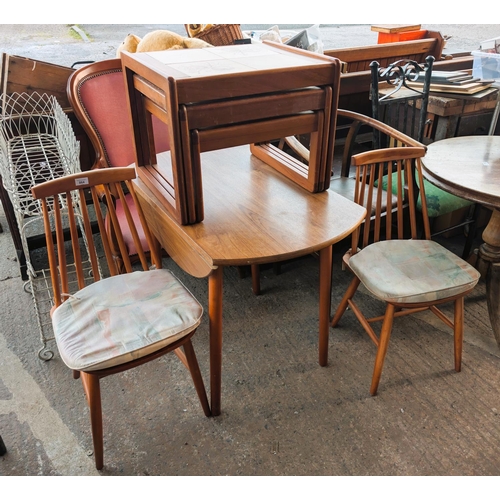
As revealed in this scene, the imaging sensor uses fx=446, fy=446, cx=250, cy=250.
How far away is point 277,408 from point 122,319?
2.42ft

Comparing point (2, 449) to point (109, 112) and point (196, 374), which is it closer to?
point (196, 374)

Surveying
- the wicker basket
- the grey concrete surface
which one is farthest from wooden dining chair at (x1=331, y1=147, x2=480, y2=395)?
the grey concrete surface

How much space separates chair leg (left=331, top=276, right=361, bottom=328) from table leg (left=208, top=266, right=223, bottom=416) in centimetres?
71

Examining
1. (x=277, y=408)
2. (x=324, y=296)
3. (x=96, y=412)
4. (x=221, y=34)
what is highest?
(x=221, y=34)

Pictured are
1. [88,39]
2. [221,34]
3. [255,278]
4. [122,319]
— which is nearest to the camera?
[122,319]

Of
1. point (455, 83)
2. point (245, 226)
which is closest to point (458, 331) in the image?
point (245, 226)

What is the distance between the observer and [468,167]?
1951 millimetres

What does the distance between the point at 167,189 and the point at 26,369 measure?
105 cm

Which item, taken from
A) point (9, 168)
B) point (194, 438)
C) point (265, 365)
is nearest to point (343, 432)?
point (265, 365)

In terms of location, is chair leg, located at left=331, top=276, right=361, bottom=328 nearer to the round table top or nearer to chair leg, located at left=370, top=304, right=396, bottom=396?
chair leg, located at left=370, top=304, right=396, bottom=396

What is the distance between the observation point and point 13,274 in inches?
98.7

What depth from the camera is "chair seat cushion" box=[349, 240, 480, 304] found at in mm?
1619

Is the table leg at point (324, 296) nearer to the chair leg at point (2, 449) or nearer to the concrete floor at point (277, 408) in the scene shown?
the concrete floor at point (277, 408)

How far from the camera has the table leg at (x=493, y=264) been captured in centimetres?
208
